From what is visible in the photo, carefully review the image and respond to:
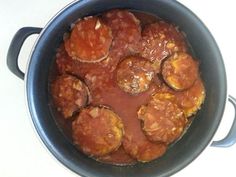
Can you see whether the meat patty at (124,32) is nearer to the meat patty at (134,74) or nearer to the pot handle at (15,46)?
the meat patty at (134,74)

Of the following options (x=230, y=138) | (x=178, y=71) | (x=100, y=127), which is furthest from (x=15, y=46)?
(x=230, y=138)

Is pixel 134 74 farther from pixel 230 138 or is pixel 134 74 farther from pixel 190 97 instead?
pixel 230 138

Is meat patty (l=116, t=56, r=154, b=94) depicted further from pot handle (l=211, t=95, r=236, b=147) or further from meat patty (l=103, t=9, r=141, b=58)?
pot handle (l=211, t=95, r=236, b=147)

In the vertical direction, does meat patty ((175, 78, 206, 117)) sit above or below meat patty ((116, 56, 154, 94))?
below

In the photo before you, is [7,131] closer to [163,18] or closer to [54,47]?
[54,47]

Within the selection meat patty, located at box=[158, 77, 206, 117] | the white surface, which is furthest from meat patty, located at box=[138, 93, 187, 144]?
the white surface

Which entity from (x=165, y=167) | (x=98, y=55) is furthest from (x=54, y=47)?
(x=165, y=167)
